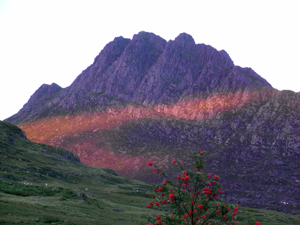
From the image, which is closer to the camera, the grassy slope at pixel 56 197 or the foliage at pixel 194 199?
the foliage at pixel 194 199

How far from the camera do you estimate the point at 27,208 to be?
4084cm

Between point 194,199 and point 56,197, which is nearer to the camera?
point 194,199

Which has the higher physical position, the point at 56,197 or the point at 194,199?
the point at 194,199

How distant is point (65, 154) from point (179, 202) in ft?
546

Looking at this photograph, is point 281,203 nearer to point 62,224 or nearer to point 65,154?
point 65,154

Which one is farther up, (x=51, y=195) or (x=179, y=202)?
(x=179, y=202)

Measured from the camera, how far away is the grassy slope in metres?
40.1

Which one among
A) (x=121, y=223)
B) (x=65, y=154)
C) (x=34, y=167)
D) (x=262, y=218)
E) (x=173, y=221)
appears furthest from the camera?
(x=65, y=154)

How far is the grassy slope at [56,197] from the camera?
4009cm

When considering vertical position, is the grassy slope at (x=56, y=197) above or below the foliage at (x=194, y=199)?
below

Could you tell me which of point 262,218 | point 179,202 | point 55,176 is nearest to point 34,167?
point 55,176

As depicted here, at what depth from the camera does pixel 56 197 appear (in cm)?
5959

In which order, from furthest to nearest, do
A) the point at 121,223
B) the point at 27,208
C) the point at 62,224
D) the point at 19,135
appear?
the point at 19,135
the point at 121,223
the point at 27,208
the point at 62,224

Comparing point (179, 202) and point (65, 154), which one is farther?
point (65, 154)
